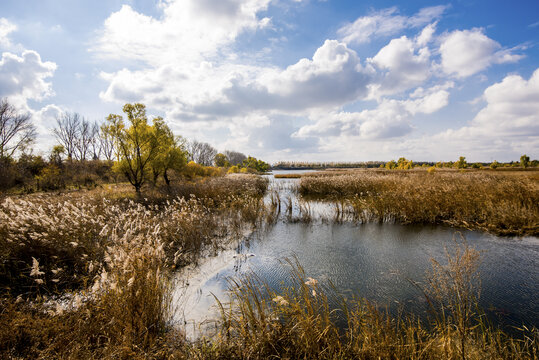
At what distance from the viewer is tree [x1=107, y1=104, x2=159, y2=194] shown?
44.5ft

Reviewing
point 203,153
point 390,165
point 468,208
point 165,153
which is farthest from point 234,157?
point 468,208

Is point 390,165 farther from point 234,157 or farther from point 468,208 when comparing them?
point 234,157

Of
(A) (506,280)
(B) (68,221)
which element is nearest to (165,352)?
(B) (68,221)

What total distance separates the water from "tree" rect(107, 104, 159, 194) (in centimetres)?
1083

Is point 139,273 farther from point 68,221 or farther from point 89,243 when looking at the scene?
point 68,221

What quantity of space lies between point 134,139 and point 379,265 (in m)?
14.9

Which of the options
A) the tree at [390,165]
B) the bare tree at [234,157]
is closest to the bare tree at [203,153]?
the bare tree at [234,157]

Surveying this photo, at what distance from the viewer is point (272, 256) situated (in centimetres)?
650

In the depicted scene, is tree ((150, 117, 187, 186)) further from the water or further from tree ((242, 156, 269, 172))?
tree ((242, 156, 269, 172))

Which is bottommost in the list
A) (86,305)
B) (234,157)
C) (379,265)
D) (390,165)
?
(379,265)

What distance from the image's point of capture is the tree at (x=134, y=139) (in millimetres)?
13555

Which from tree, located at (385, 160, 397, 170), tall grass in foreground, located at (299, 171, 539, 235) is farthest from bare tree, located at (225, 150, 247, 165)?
Answer: tall grass in foreground, located at (299, 171, 539, 235)

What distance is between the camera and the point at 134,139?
14.4 metres

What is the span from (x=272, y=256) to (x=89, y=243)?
14.8ft
